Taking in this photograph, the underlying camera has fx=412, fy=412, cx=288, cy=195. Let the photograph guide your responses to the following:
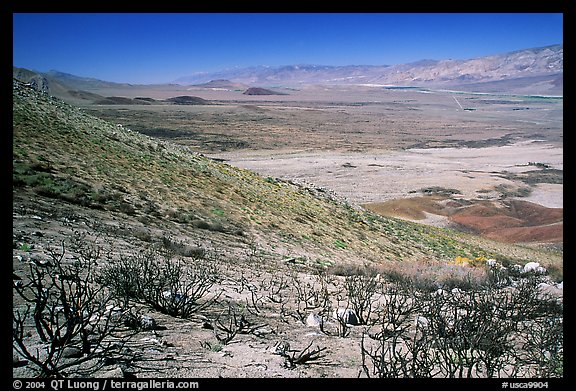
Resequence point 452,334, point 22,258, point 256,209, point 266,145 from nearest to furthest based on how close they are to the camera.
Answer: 1. point 452,334
2. point 22,258
3. point 256,209
4. point 266,145

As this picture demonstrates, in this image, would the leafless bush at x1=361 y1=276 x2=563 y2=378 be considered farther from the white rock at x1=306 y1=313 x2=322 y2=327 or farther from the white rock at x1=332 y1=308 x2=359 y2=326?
the white rock at x1=306 y1=313 x2=322 y2=327

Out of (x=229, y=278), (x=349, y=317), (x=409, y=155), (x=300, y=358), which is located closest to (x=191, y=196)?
(x=229, y=278)

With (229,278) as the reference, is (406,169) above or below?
below

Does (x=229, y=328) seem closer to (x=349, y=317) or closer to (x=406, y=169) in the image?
(x=349, y=317)

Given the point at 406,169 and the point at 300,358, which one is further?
the point at 406,169

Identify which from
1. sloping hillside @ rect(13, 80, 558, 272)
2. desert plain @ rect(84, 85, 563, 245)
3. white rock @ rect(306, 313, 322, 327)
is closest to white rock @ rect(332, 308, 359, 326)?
white rock @ rect(306, 313, 322, 327)

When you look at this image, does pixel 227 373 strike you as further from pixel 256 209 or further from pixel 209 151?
pixel 209 151

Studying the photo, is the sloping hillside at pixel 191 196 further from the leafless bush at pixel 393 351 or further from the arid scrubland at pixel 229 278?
the leafless bush at pixel 393 351
